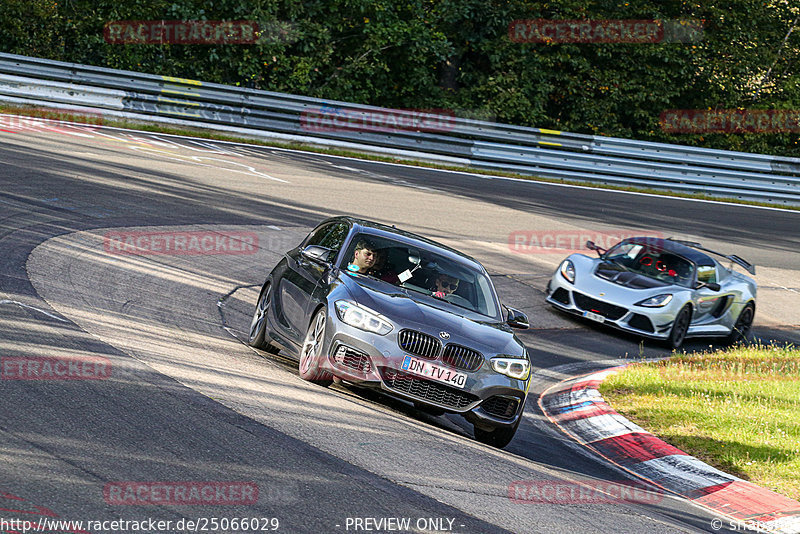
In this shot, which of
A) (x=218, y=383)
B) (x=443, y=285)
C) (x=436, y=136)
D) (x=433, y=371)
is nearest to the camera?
(x=218, y=383)

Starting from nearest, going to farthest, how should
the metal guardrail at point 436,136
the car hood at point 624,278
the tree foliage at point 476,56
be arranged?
the car hood at point 624,278
the metal guardrail at point 436,136
the tree foliage at point 476,56

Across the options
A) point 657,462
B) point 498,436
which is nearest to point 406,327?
point 498,436

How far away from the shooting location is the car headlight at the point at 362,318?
793 cm

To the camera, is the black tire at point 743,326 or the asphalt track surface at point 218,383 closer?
the asphalt track surface at point 218,383

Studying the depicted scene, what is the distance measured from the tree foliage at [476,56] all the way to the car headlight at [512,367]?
935 inches

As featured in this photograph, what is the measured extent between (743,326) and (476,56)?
2056 centimetres

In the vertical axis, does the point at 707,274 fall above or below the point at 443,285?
below

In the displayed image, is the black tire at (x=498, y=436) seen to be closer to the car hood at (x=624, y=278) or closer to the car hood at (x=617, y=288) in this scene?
the car hood at (x=617, y=288)

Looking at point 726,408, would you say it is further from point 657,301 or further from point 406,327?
point 657,301

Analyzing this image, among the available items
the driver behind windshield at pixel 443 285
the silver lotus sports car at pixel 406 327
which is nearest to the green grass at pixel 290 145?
the silver lotus sports car at pixel 406 327

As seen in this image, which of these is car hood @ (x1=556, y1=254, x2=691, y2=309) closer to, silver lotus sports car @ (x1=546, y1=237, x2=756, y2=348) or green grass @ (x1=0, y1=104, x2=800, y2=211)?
silver lotus sports car @ (x1=546, y1=237, x2=756, y2=348)

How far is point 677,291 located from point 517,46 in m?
20.6

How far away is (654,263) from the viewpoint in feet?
51.7

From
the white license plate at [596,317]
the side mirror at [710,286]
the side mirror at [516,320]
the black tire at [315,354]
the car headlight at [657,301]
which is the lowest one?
the white license plate at [596,317]
